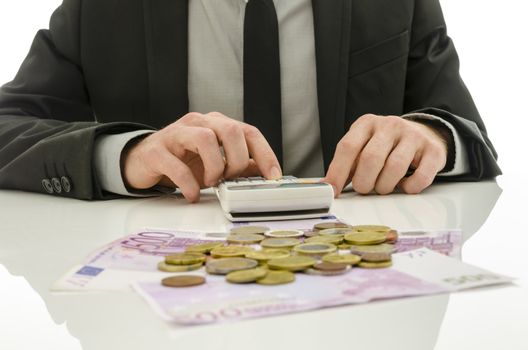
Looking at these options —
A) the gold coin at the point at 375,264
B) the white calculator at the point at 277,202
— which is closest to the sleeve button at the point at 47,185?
the white calculator at the point at 277,202

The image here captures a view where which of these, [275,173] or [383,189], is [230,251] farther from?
[383,189]

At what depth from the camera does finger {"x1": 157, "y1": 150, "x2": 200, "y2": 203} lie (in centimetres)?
100

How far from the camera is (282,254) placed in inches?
25.1

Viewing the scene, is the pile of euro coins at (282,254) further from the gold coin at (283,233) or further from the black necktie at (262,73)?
the black necktie at (262,73)

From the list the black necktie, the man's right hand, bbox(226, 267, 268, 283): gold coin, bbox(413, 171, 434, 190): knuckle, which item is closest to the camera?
bbox(226, 267, 268, 283): gold coin

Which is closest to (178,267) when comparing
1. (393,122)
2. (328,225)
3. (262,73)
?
(328,225)

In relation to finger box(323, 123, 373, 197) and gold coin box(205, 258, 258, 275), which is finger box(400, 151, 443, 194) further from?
gold coin box(205, 258, 258, 275)

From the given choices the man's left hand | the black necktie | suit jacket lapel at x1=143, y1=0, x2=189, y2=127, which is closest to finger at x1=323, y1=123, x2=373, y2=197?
the man's left hand

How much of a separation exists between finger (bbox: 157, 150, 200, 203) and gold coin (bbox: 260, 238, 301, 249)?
1.07 feet

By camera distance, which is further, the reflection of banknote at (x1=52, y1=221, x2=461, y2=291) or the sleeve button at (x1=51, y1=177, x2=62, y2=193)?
the sleeve button at (x1=51, y1=177, x2=62, y2=193)

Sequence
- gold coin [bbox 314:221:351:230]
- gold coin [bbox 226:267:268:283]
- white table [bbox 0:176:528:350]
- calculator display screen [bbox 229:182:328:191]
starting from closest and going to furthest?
white table [bbox 0:176:528:350] < gold coin [bbox 226:267:268:283] < gold coin [bbox 314:221:351:230] < calculator display screen [bbox 229:182:328:191]

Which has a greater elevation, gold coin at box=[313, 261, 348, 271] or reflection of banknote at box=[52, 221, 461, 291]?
gold coin at box=[313, 261, 348, 271]

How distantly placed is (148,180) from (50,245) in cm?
33

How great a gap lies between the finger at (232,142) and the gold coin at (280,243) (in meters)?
0.30
